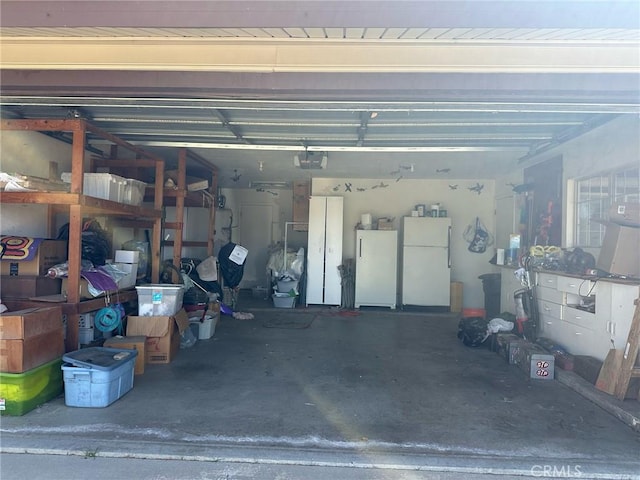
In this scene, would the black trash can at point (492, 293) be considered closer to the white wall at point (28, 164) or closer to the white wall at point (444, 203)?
the white wall at point (444, 203)

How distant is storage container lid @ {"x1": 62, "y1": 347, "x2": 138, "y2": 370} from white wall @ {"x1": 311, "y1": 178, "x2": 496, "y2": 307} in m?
5.39

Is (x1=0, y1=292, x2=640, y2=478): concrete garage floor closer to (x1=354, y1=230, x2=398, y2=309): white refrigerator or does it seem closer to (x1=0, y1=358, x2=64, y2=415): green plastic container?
(x1=0, y1=358, x2=64, y2=415): green plastic container

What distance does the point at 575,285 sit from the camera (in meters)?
4.13

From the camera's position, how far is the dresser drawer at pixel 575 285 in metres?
3.96

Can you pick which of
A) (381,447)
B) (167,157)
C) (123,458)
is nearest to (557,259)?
(381,447)

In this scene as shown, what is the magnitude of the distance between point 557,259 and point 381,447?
11.0ft

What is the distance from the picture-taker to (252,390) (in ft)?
11.8

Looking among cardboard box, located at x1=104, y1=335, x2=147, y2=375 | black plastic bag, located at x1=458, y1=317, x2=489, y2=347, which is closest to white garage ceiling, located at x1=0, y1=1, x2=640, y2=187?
cardboard box, located at x1=104, y1=335, x2=147, y2=375

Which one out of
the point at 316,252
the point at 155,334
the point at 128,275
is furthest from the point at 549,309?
the point at 128,275

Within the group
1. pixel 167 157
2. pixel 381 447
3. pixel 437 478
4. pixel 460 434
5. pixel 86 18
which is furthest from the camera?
pixel 167 157

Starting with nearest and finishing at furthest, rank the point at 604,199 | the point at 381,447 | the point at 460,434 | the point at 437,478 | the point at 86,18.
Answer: the point at 86,18 → the point at 437,478 → the point at 381,447 → the point at 460,434 → the point at 604,199

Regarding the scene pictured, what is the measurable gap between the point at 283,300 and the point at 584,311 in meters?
5.01

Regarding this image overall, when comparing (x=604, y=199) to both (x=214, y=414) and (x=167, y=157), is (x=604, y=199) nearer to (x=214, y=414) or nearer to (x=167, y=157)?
(x=214, y=414)

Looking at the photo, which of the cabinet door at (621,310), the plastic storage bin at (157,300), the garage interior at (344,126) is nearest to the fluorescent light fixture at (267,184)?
the garage interior at (344,126)
